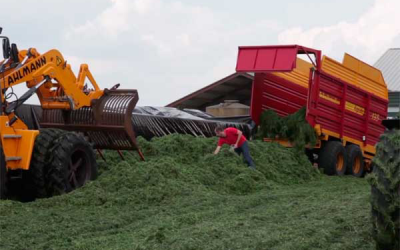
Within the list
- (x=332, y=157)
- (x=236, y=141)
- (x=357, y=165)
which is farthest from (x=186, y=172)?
(x=357, y=165)

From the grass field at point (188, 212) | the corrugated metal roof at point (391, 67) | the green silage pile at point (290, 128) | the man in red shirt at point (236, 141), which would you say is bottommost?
the grass field at point (188, 212)

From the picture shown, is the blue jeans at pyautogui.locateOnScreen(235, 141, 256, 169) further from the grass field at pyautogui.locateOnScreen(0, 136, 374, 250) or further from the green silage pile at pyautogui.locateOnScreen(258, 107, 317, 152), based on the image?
the green silage pile at pyautogui.locateOnScreen(258, 107, 317, 152)

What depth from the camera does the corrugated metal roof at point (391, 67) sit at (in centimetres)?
3233

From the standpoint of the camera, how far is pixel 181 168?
11.9m

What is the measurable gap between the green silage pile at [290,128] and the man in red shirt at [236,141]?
6.13 ft

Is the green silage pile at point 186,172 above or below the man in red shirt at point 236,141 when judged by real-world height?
below

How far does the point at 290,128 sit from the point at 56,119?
18.2ft

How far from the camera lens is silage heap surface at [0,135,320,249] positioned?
797 cm

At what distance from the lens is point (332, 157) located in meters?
15.9

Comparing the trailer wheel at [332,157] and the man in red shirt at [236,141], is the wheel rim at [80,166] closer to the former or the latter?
the man in red shirt at [236,141]

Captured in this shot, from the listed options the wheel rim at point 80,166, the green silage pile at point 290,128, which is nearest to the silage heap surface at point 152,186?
the wheel rim at point 80,166

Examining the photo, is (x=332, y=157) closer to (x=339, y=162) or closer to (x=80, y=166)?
(x=339, y=162)

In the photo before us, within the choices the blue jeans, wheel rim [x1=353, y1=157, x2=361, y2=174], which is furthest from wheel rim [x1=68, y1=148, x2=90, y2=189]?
wheel rim [x1=353, y1=157, x2=361, y2=174]

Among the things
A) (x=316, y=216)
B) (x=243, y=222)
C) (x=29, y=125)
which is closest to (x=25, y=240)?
(x=243, y=222)
